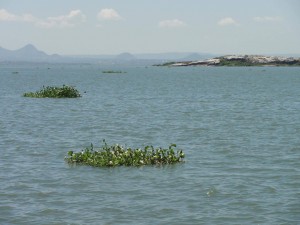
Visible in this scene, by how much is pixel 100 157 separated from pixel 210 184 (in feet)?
20.6

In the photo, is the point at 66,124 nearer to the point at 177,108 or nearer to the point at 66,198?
the point at 177,108

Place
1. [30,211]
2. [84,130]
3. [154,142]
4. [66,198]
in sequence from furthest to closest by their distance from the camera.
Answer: [84,130]
[154,142]
[66,198]
[30,211]

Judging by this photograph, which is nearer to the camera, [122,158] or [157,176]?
[157,176]

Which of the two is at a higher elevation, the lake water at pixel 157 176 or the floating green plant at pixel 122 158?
the floating green plant at pixel 122 158

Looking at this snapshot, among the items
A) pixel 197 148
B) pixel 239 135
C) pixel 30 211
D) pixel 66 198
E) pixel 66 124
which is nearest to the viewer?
pixel 30 211

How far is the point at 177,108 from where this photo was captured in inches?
2219

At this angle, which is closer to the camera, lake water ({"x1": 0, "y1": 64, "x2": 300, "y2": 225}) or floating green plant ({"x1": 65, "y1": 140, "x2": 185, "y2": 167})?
lake water ({"x1": 0, "y1": 64, "x2": 300, "y2": 225})

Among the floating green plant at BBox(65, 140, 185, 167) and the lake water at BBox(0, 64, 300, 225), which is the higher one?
the floating green plant at BBox(65, 140, 185, 167)

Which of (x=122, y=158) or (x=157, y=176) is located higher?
(x=122, y=158)

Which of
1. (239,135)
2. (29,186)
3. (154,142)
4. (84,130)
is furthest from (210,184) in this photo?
(84,130)

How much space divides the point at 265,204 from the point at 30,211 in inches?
314

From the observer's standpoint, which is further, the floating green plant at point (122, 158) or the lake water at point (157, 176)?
the floating green plant at point (122, 158)

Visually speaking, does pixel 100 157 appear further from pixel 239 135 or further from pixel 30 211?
pixel 239 135

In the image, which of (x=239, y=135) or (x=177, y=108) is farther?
(x=177, y=108)
